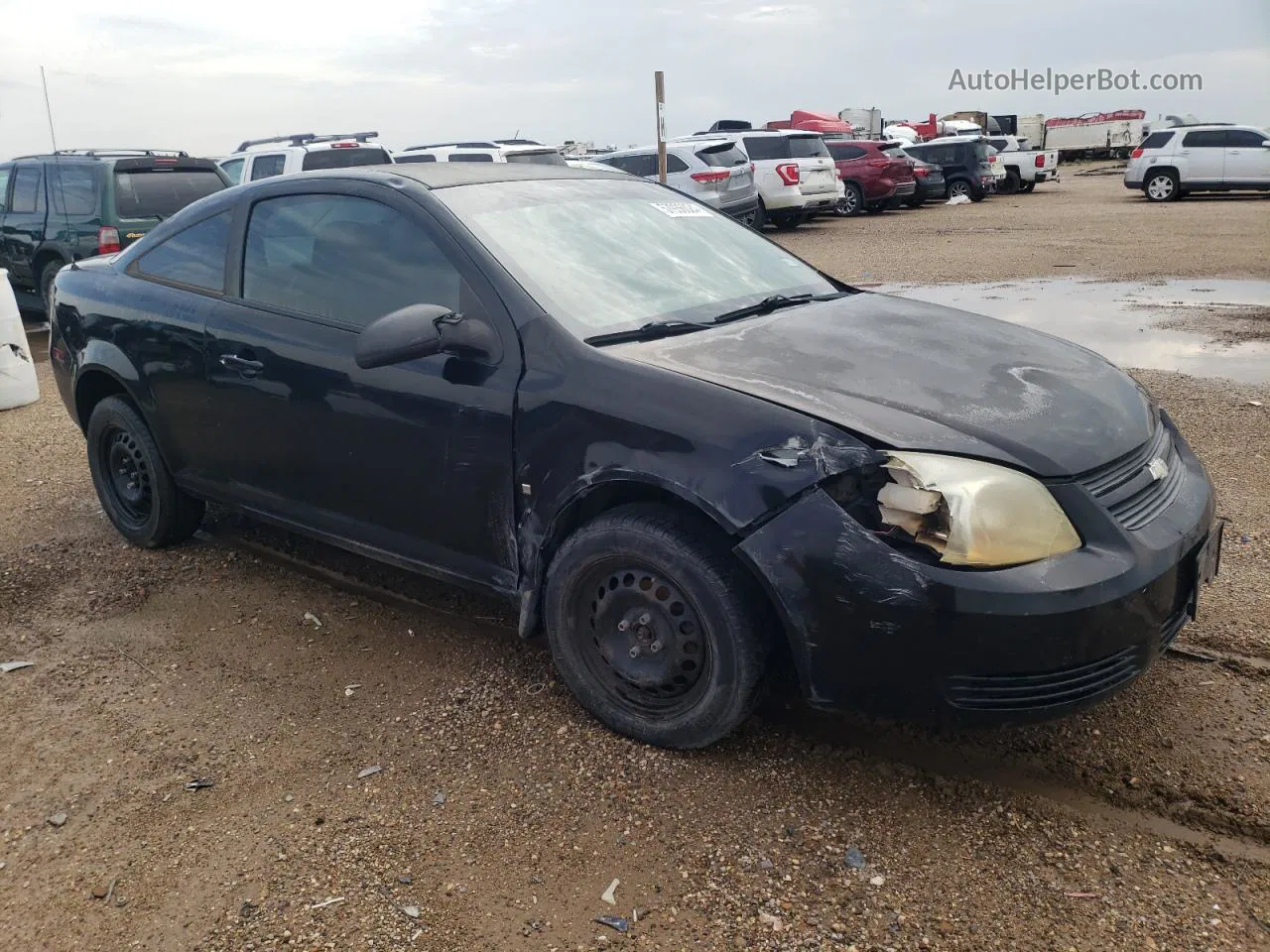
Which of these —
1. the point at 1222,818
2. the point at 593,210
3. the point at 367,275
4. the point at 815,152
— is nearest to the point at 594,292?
the point at 593,210

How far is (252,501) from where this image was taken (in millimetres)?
4082

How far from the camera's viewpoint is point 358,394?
3482 mm

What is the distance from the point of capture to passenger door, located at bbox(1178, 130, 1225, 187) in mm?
23656

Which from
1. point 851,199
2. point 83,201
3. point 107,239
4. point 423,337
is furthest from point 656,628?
point 851,199

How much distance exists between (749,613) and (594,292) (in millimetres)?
1190

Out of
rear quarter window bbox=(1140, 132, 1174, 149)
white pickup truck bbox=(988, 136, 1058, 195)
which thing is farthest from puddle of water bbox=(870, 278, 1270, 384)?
white pickup truck bbox=(988, 136, 1058, 195)

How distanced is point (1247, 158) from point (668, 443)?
25.6m

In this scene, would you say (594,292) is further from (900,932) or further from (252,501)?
(900,932)

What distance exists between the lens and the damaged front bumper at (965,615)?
2459 mm

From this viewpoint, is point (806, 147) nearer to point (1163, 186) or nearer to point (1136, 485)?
point (1163, 186)

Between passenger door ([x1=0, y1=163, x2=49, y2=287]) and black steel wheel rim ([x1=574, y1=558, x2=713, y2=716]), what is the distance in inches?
399

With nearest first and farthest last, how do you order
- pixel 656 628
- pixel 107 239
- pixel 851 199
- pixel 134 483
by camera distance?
pixel 656 628
pixel 134 483
pixel 107 239
pixel 851 199

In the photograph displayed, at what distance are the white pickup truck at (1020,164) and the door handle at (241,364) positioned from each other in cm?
2898

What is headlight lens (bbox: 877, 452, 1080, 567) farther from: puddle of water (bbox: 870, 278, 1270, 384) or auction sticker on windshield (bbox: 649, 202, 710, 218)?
puddle of water (bbox: 870, 278, 1270, 384)
